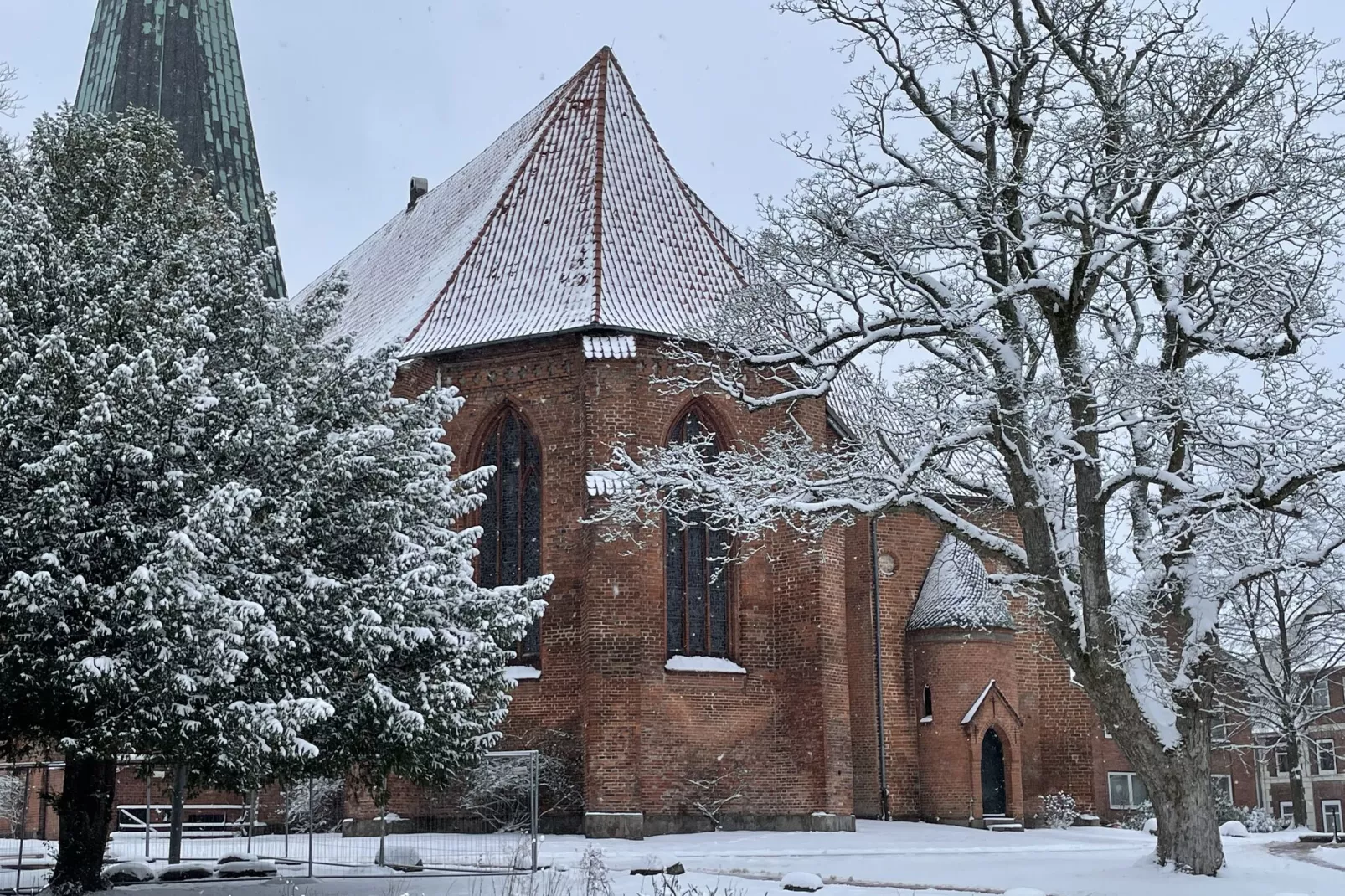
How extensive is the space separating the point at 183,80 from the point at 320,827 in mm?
15847

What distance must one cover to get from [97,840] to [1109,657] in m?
9.50

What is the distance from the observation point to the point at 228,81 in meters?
30.7

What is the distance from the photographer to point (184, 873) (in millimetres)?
14992

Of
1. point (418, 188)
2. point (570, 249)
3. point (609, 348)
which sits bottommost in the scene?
point (609, 348)

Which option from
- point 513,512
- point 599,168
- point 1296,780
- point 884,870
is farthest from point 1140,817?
point 599,168

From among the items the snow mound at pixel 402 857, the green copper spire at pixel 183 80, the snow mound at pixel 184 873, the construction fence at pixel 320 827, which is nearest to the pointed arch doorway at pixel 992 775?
the construction fence at pixel 320 827

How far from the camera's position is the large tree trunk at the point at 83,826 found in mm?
12672

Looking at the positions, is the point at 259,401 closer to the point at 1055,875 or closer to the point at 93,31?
the point at 1055,875

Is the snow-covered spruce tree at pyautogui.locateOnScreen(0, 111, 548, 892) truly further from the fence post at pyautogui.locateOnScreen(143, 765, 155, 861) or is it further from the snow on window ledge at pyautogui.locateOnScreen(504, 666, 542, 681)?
the snow on window ledge at pyautogui.locateOnScreen(504, 666, 542, 681)

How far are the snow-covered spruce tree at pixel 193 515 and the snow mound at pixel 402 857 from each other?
11.7ft

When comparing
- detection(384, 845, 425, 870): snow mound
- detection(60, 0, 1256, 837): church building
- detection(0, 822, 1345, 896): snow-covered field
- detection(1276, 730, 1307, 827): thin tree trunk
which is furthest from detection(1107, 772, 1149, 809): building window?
detection(384, 845, 425, 870): snow mound

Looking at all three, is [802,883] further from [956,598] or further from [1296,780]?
[1296,780]

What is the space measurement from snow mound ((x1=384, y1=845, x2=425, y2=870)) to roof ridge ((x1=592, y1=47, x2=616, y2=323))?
839 centimetres

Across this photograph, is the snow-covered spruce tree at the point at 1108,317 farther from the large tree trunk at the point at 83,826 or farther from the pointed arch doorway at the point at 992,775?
the pointed arch doorway at the point at 992,775
